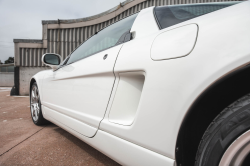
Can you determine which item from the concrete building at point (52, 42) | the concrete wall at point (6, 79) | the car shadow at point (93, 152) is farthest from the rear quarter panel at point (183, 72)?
the concrete wall at point (6, 79)

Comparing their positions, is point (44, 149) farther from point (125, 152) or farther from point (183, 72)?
point (183, 72)

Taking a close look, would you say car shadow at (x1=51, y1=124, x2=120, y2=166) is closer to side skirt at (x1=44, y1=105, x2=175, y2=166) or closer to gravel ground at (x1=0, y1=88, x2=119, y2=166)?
gravel ground at (x1=0, y1=88, x2=119, y2=166)

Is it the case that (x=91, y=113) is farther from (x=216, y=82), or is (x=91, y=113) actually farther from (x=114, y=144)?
(x=216, y=82)

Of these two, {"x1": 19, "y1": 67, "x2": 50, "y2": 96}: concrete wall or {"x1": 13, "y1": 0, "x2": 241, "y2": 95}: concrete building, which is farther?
{"x1": 19, "y1": 67, "x2": 50, "y2": 96}: concrete wall

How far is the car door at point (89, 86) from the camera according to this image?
1.18 m

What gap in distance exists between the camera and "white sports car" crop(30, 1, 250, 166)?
1.96 feet

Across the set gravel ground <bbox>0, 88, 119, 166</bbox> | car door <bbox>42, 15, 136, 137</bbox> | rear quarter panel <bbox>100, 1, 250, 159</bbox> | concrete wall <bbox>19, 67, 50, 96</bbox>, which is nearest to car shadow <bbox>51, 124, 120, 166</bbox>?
gravel ground <bbox>0, 88, 119, 166</bbox>

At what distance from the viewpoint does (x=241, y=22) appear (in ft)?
1.99

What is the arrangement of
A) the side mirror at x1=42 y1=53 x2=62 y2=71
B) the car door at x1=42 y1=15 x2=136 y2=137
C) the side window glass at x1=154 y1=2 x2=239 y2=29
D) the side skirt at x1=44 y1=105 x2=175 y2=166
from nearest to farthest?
the side skirt at x1=44 y1=105 x2=175 y2=166 < the side window glass at x1=154 y1=2 x2=239 y2=29 < the car door at x1=42 y1=15 x2=136 y2=137 < the side mirror at x1=42 y1=53 x2=62 y2=71

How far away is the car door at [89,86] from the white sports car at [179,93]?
0.05ft

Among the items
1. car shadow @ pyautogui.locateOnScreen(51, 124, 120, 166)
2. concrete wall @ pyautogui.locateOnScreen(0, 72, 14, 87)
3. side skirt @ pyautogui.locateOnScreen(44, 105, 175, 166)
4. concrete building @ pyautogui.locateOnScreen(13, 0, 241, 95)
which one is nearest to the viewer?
side skirt @ pyautogui.locateOnScreen(44, 105, 175, 166)

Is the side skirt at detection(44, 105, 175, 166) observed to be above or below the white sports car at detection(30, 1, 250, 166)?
below

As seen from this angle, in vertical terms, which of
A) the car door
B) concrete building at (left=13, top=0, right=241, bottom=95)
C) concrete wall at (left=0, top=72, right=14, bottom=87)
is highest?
concrete building at (left=13, top=0, right=241, bottom=95)

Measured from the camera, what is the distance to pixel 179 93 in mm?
698
